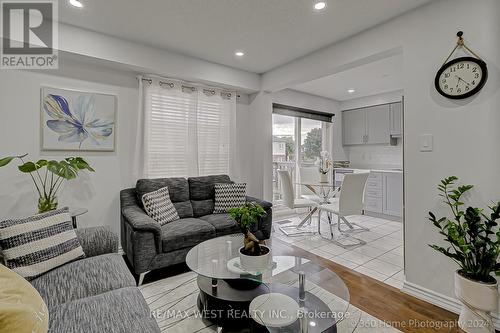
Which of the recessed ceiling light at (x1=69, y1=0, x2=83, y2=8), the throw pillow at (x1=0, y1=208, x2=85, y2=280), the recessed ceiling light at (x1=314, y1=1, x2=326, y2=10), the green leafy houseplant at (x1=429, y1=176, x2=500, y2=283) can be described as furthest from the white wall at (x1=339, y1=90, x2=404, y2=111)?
the throw pillow at (x1=0, y1=208, x2=85, y2=280)

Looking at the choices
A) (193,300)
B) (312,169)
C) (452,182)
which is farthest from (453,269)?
(312,169)

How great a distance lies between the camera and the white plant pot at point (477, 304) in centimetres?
161

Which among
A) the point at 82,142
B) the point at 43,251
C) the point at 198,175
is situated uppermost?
the point at 82,142

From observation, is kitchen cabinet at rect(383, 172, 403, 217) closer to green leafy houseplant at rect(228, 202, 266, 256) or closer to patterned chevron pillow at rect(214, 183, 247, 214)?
patterned chevron pillow at rect(214, 183, 247, 214)

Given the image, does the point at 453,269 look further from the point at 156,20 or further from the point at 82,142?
the point at 82,142

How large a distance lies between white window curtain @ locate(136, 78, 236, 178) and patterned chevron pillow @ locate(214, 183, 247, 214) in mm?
508

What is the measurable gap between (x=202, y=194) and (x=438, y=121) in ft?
9.24

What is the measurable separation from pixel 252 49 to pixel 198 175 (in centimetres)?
196

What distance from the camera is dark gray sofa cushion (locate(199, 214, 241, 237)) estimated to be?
2914mm

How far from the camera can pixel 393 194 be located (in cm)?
480

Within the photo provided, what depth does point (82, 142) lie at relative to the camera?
2955 millimetres

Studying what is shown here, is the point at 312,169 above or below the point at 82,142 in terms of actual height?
below

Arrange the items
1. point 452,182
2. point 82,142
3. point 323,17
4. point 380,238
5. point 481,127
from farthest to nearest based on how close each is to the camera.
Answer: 1. point 380,238
2. point 82,142
3. point 323,17
4. point 452,182
5. point 481,127

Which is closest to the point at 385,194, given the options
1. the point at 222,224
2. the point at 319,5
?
the point at 222,224
